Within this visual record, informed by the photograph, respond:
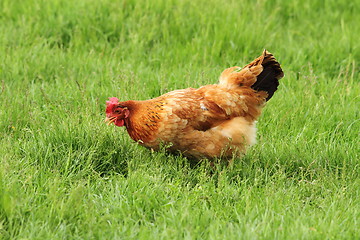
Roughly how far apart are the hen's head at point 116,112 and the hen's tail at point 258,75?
1.13 m

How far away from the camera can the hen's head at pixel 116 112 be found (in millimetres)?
4930

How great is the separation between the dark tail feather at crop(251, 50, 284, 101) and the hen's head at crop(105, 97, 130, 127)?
1403 mm

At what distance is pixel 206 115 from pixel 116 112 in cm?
87

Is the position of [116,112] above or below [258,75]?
below

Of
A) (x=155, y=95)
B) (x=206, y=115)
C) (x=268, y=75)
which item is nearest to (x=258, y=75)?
(x=268, y=75)

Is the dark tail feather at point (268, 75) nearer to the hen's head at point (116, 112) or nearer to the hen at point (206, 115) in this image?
the hen at point (206, 115)

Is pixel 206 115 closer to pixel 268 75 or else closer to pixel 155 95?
pixel 268 75

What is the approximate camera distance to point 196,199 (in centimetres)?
430

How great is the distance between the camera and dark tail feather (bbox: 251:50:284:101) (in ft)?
17.7

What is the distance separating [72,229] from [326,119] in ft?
10.8

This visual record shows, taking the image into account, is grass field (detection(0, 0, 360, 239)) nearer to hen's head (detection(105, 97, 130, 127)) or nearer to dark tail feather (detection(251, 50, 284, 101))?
hen's head (detection(105, 97, 130, 127))

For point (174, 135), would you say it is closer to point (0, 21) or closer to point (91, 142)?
point (91, 142)

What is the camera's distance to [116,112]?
4957mm

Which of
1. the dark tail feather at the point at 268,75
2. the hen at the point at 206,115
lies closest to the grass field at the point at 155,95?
the hen at the point at 206,115
